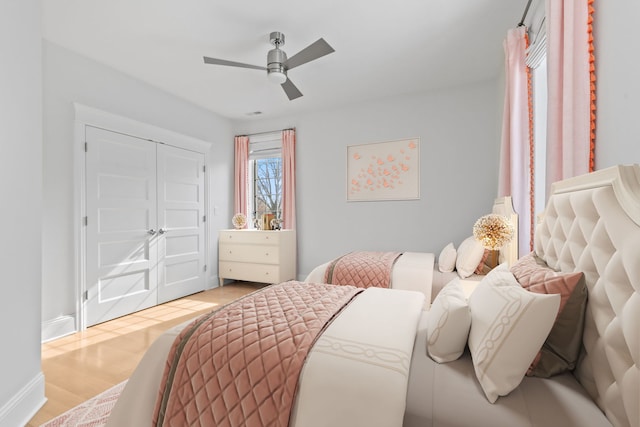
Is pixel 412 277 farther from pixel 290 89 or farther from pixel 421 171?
pixel 290 89

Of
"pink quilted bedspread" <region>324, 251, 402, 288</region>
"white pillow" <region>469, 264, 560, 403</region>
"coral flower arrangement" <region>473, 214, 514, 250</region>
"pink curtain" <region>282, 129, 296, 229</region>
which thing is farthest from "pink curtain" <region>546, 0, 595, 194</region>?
"pink curtain" <region>282, 129, 296, 229</region>

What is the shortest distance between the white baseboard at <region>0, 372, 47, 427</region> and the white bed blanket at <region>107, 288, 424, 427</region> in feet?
2.48

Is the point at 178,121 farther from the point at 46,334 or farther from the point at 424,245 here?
the point at 424,245

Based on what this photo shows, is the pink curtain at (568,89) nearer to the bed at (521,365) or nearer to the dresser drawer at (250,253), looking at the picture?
the bed at (521,365)

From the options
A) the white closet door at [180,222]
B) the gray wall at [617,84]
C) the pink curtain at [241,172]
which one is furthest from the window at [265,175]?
the gray wall at [617,84]

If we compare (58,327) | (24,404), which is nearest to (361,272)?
(24,404)

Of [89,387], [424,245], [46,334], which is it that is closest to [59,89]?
[46,334]

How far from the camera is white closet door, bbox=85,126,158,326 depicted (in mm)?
2998

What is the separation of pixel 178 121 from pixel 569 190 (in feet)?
13.8

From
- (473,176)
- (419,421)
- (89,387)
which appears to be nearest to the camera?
(419,421)

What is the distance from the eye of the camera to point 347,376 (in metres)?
0.96

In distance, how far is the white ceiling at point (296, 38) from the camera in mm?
2252

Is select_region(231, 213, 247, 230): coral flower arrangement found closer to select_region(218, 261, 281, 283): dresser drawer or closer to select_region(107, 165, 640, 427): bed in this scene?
select_region(218, 261, 281, 283): dresser drawer

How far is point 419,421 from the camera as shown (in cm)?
88
